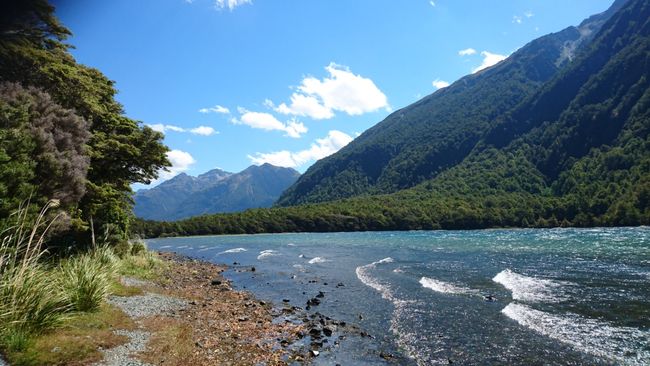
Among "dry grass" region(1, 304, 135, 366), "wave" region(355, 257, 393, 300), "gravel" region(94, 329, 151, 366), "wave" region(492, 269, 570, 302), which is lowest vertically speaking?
"wave" region(492, 269, 570, 302)

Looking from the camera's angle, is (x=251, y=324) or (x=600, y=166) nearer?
(x=251, y=324)

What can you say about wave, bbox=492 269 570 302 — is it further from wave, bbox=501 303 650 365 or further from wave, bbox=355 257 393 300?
wave, bbox=355 257 393 300

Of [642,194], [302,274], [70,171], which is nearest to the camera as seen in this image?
[70,171]

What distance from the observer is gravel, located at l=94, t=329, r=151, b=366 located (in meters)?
11.8

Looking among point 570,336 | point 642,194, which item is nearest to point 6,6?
point 570,336

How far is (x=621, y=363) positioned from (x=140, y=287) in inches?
938

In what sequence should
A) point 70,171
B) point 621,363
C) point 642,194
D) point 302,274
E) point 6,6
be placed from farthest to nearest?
point 642,194, point 302,274, point 6,6, point 70,171, point 621,363

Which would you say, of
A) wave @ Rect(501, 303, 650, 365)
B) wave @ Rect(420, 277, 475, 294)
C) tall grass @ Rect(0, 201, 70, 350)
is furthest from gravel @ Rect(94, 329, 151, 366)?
wave @ Rect(420, 277, 475, 294)

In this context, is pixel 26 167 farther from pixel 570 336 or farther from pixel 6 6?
pixel 570 336

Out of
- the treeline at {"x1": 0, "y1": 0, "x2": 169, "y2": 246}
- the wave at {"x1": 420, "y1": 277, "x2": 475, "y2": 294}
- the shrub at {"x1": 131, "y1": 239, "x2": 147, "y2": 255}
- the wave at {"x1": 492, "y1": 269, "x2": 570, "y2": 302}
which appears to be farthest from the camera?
the shrub at {"x1": 131, "y1": 239, "x2": 147, "y2": 255}

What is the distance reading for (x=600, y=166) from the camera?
183 meters

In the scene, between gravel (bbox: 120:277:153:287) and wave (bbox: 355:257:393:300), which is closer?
gravel (bbox: 120:277:153:287)

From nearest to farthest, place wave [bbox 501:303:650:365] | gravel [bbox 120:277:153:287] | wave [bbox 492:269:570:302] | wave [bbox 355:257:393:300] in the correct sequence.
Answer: wave [bbox 501:303:650:365] → gravel [bbox 120:277:153:287] → wave [bbox 492:269:570:302] → wave [bbox 355:257:393:300]

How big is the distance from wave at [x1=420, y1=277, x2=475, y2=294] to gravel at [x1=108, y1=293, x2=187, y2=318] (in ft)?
55.9
